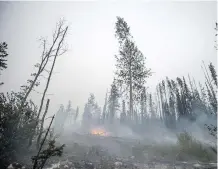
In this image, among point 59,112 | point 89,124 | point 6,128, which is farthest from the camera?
point 59,112

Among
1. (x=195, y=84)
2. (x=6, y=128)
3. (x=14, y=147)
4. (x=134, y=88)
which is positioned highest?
(x=195, y=84)

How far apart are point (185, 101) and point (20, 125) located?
41.3 m

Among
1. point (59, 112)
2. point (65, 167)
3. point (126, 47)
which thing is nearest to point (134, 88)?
point (126, 47)

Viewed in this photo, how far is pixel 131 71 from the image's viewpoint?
2042 centimetres

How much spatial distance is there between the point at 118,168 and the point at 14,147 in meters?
5.90

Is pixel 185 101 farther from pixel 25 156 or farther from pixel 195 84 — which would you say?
pixel 25 156

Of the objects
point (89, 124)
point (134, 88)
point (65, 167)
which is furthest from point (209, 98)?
point (65, 167)

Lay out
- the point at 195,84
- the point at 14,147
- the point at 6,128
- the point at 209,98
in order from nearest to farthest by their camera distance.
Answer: the point at 6,128 < the point at 14,147 < the point at 209,98 < the point at 195,84

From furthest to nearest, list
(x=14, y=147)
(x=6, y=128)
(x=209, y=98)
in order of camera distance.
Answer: (x=209, y=98) → (x=14, y=147) → (x=6, y=128)

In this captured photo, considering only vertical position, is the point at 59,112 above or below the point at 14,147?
above

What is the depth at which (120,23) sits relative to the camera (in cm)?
2142

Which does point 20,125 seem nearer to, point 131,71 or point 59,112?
point 131,71

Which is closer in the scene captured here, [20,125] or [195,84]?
[20,125]

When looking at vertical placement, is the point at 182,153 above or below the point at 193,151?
below
